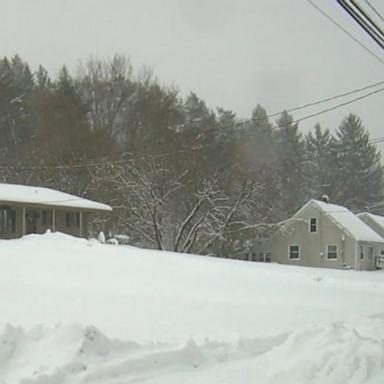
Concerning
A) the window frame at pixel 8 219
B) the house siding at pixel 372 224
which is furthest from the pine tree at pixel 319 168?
the window frame at pixel 8 219

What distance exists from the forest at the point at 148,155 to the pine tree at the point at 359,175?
5468 mm

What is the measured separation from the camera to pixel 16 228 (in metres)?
33.8

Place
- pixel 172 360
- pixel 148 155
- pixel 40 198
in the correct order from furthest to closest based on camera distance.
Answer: pixel 148 155, pixel 40 198, pixel 172 360

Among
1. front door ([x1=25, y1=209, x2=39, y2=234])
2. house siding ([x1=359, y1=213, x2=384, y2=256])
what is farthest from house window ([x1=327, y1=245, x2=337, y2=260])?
front door ([x1=25, y1=209, x2=39, y2=234])

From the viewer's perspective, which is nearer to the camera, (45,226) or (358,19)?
(358,19)

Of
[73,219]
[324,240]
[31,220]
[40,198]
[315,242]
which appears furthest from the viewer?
[315,242]

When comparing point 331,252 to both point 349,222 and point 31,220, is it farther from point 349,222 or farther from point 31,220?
point 31,220

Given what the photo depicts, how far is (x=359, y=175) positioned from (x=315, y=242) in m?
15.3

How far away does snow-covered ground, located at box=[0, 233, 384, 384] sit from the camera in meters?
6.99

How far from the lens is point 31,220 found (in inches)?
1415

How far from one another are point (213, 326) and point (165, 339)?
185 centimetres

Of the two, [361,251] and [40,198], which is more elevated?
[40,198]

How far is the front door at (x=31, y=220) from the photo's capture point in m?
35.5

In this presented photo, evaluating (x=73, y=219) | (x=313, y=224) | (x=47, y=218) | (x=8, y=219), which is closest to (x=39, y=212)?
(x=47, y=218)
